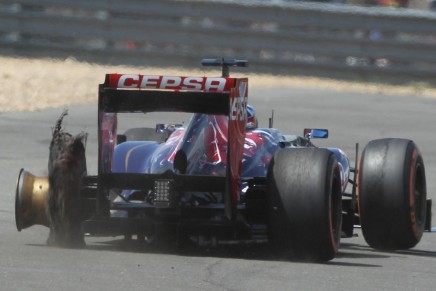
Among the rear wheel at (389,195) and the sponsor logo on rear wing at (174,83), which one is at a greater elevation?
the sponsor logo on rear wing at (174,83)

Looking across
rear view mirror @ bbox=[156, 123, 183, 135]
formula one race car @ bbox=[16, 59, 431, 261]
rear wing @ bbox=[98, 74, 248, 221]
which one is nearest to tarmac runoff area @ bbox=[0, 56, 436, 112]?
rear view mirror @ bbox=[156, 123, 183, 135]

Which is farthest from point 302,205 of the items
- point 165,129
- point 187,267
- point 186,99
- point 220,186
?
point 165,129

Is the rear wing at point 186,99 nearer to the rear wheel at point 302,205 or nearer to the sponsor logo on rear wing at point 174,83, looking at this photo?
the sponsor logo on rear wing at point 174,83

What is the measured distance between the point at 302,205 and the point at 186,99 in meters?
1.02

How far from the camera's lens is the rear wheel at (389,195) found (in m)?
8.34

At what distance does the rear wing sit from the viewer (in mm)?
7766

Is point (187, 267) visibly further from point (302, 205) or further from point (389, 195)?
point (389, 195)

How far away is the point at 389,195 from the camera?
8.34 meters

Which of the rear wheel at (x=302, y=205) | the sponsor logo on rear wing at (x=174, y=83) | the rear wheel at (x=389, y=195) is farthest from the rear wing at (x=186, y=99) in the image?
the rear wheel at (x=389, y=195)

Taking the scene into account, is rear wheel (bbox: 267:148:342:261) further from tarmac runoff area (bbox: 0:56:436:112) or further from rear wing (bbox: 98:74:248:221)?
tarmac runoff area (bbox: 0:56:436:112)

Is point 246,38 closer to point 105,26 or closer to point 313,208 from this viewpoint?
point 105,26

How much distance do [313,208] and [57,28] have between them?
545 inches

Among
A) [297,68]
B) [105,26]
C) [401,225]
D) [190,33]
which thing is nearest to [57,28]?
[105,26]

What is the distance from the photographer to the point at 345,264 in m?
7.93
